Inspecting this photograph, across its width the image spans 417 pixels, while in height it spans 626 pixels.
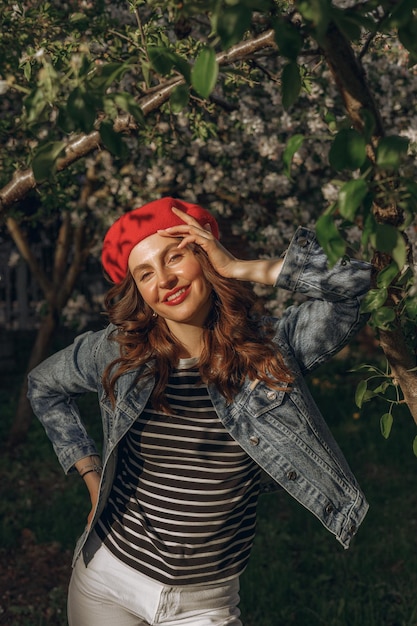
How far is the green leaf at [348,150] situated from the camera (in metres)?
1.57

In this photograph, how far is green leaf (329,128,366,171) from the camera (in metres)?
1.57

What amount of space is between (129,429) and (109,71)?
1634mm

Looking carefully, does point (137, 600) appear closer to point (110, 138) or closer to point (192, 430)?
point (192, 430)

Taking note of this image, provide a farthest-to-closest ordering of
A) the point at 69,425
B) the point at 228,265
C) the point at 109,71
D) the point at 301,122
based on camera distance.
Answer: the point at 301,122, the point at 69,425, the point at 228,265, the point at 109,71

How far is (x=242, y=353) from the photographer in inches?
→ 116

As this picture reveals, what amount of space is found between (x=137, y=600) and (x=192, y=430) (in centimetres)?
62

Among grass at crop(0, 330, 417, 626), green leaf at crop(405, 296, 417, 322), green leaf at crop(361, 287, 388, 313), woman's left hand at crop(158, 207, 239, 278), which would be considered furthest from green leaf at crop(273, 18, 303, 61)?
grass at crop(0, 330, 417, 626)

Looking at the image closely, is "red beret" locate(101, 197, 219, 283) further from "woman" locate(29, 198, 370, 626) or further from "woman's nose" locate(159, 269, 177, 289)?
"woman's nose" locate(159, 269, 177, 289)

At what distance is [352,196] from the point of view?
1.54 meters

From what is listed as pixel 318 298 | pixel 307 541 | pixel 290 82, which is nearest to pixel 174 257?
pixel 318 298

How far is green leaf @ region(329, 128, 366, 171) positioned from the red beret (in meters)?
1.42

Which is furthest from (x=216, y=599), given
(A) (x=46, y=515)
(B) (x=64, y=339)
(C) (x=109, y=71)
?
(B) (x=64, y=339)

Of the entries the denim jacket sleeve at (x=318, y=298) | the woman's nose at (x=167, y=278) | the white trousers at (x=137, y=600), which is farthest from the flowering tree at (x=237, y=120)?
the white trousers at (x=137, y=600)

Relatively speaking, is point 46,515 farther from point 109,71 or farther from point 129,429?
point 109,71
